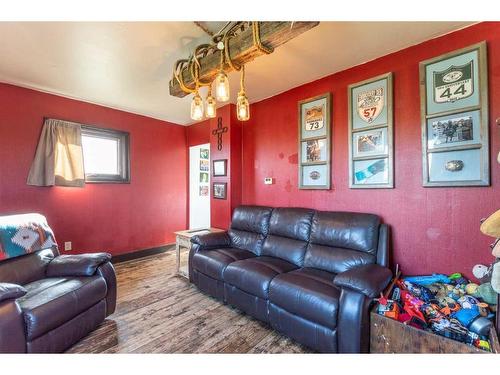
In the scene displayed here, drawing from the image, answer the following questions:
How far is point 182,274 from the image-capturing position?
10.0 feet

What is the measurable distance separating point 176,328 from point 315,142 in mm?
2306

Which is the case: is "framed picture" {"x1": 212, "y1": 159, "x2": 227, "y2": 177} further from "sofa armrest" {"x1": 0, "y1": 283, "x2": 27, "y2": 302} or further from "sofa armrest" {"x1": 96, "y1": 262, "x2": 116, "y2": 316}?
"sofa armrest" {"x1": 0, "y1": 283, "x2": 27, "y2": 302}

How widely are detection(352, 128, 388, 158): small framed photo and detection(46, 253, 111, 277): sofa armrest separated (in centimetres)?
257

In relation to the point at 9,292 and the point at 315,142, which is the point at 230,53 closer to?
the point at 315,142

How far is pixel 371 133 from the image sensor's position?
220 centimetres

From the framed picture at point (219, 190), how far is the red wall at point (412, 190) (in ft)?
3.28

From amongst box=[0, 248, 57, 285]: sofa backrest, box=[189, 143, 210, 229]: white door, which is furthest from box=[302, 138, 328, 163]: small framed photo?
box=[0, 248, 57, 285]: sofa backrest

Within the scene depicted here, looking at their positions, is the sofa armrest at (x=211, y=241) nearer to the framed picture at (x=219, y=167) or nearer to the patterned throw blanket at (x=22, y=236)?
the framed picture at (x=219, y=167)

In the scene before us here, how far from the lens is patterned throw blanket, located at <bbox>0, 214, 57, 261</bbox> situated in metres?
1.95

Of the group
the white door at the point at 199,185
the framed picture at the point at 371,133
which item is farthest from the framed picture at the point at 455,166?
the white door at the point at 199,185

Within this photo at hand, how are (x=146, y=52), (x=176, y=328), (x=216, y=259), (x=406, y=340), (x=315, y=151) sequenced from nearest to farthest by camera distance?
1. (x=406, y=340)
2. (x=176, y=328)
3. (x=146, y=52)
4. (x=216, y=259)
5. (x=315, y=151)

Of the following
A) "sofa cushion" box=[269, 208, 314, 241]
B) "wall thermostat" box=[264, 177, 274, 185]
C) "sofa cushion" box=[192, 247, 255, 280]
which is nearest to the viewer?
"sofa cushion" box=[192, 247, 255, 280]

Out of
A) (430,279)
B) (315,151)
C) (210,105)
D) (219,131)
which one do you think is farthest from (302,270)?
(219,131)

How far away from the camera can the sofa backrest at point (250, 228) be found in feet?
8.83
